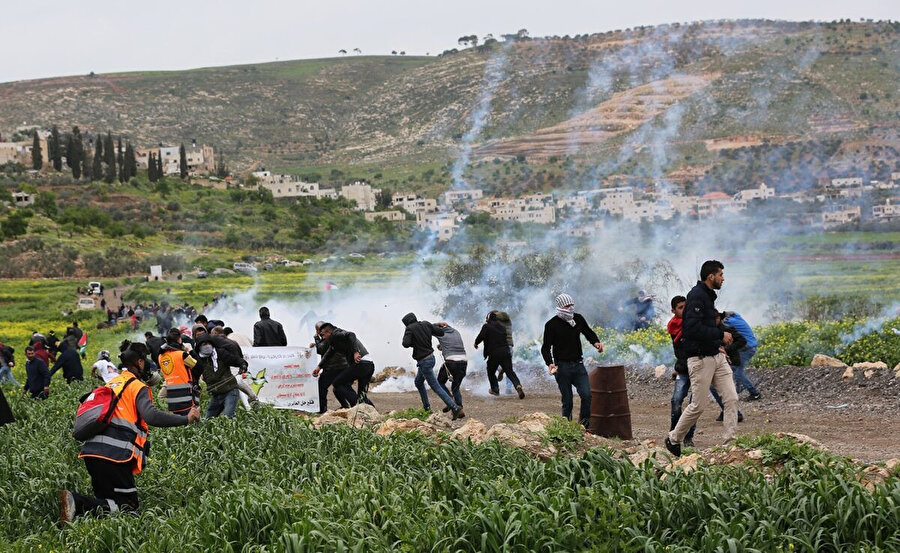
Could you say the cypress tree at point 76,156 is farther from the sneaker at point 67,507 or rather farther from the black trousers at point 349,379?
the sneaker at point 67,507

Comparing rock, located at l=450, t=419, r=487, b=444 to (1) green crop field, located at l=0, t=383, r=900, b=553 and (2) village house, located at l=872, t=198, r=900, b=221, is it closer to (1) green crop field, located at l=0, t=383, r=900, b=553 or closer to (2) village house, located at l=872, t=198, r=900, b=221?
(1) green crop field, located at l=0, t=383, r=900, b=553

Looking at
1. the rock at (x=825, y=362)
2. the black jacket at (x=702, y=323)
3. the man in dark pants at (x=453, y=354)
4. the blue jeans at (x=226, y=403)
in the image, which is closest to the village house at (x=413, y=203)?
the rock at (x=825, y=362)

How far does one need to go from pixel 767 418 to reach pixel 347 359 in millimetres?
5770

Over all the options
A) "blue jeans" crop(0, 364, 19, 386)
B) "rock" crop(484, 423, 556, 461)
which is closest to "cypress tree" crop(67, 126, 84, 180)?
"blue jeans" crop(0, 364, 19, 386)

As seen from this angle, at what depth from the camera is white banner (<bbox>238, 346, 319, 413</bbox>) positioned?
18.6m

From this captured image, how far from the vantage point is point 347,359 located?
16.5 meters

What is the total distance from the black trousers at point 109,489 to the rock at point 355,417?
4273 mm

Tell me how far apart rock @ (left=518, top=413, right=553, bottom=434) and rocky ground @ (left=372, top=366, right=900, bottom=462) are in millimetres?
1146

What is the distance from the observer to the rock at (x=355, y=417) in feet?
46.2

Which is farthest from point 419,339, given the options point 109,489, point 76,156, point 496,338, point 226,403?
point 76,156

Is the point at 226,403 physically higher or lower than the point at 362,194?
lower

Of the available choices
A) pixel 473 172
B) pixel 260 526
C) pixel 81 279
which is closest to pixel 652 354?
pixel 260 526

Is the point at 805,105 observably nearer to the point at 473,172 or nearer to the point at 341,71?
the point at 473,172

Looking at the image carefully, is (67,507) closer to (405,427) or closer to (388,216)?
(405,427)
